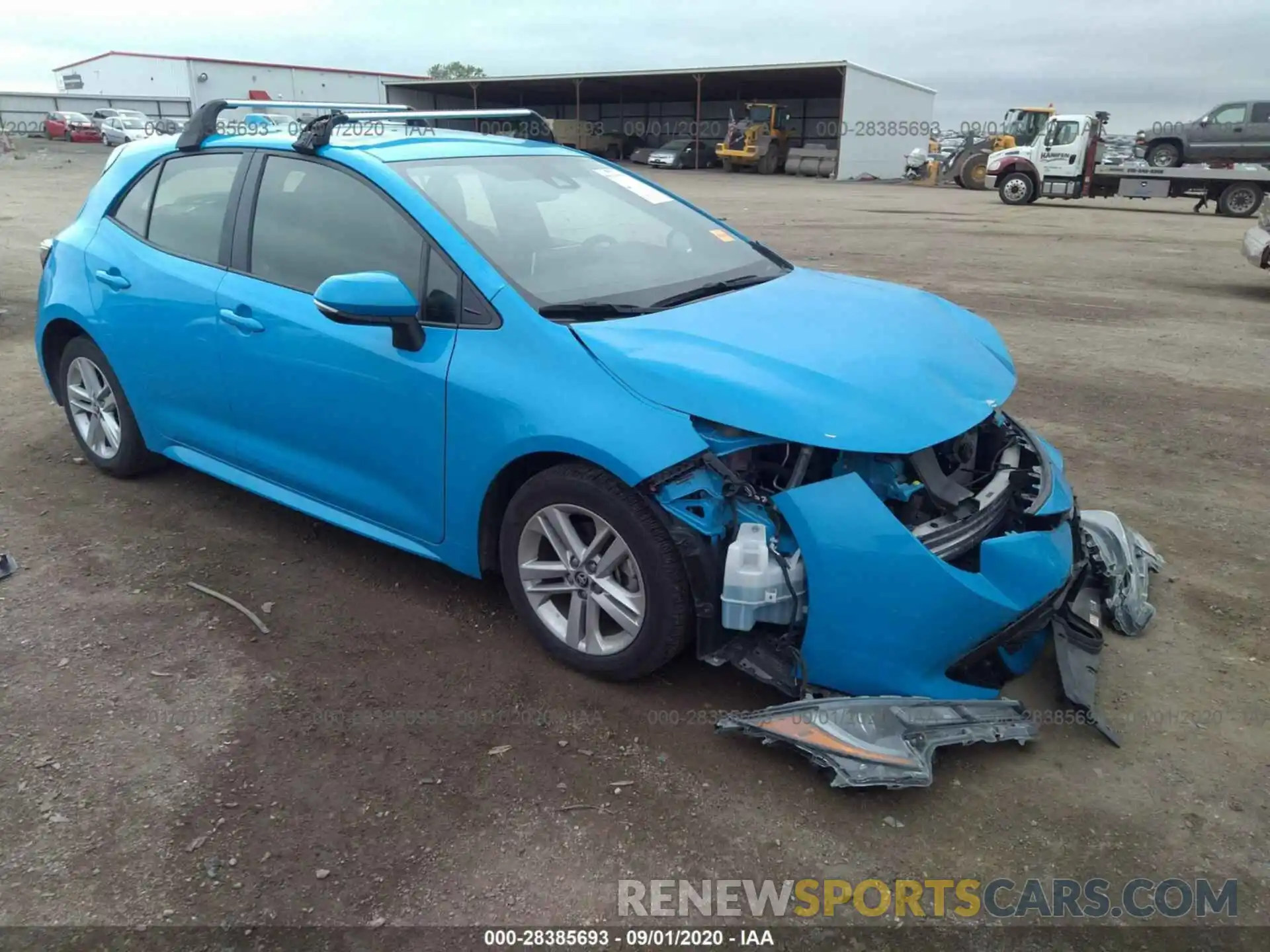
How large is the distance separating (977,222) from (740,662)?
18.3 meters

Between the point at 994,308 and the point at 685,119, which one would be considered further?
the point at 685,119

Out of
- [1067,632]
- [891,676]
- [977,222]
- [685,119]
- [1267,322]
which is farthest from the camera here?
[685,119]

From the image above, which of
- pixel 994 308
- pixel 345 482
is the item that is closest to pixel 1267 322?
pixel 994 308

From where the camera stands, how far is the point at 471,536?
10.2 ft

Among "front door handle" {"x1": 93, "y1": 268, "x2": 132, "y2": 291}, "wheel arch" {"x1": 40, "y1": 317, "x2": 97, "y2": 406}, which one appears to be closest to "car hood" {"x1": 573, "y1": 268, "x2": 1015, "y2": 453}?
"front door handle" {"x1": 93, "y1": 268, "x2": 132, "y2": 291}

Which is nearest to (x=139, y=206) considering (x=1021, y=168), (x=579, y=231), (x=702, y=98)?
(x=579, y=231)

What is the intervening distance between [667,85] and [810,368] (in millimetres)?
45364

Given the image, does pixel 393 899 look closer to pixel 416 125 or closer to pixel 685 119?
pixel 416 125

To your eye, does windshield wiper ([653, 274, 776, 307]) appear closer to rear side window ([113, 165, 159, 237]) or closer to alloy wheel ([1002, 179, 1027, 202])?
rear side window ([113, 165, 159, 237])

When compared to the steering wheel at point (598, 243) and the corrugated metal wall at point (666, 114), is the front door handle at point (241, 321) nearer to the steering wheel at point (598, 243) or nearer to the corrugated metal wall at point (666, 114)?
the steering wheel at point (598, 243)

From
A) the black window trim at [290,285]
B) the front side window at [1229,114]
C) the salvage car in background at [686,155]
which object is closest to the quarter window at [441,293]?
the black window trim at [290,285]

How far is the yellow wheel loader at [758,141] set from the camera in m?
37.1

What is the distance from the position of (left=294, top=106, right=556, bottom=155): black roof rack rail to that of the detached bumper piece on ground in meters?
2.61

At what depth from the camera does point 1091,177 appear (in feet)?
75.2
